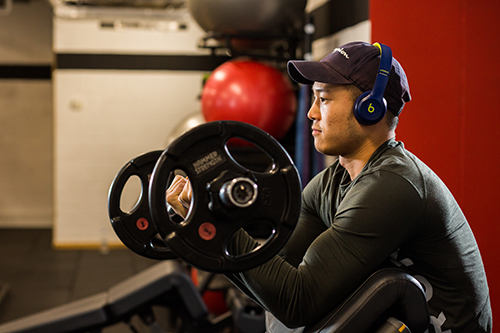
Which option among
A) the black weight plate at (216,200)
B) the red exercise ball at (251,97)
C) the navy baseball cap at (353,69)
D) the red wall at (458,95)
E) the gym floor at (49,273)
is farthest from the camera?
the gym floor at (49,273)

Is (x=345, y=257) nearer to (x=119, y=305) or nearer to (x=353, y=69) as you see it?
(x=353, y=69)

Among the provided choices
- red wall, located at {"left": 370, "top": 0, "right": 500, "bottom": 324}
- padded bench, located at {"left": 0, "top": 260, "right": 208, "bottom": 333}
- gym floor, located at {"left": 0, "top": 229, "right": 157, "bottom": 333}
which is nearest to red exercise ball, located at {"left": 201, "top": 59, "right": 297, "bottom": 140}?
padded bench, located at {"left": 0, "top": 260, "right": 208, "bottom": 333}

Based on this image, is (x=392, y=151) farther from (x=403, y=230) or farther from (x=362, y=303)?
(x=362, y=303)

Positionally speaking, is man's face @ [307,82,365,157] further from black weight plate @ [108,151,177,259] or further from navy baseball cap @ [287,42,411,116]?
black weight plate @ [108,151,177,259]

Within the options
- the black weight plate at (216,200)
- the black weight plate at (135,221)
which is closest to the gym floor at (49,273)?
the black weight plate at (135,221)

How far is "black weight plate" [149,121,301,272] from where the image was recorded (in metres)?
0.82

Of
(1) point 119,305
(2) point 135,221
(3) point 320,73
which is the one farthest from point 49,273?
(3) point 320,73

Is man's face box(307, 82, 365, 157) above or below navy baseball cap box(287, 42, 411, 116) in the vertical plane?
below

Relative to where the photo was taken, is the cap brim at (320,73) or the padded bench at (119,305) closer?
the cap brim at (320,73)

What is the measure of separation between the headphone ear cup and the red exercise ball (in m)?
1.82

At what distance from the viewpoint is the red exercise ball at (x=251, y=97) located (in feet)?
9.62

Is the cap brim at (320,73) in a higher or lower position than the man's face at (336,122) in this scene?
higher

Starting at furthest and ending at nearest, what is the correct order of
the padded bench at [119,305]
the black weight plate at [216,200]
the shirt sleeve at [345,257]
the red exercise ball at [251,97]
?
the red exercise ball at [251,97], the padded bench at [119,305], the shirt sleeve at [345,257], the black weight plate at [216,200]

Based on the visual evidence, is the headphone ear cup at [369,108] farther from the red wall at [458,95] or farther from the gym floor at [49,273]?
the gym floor at [49,273]
